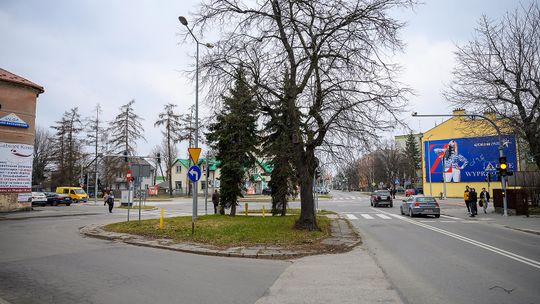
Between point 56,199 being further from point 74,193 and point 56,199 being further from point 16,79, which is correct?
point 16,79

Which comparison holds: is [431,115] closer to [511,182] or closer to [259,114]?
[511,182]

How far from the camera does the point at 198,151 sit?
1470cm

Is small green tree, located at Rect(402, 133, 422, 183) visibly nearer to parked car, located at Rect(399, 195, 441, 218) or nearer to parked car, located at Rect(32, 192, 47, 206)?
parked car, located at Rect(399, 195, 441, 218)

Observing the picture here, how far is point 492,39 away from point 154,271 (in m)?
23.8

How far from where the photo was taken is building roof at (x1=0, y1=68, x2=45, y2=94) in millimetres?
25297

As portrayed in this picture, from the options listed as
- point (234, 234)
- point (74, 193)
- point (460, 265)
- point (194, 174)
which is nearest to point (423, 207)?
point (234, 234)

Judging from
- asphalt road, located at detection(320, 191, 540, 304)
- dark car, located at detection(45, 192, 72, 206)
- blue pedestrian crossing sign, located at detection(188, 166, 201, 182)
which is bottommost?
asphalt road, located at detection(320, 191, 540, 304)

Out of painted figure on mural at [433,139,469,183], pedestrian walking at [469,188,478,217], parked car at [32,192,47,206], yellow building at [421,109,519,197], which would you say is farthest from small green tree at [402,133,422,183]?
parked car at [32,192,47,206]

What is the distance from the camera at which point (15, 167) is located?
2553 cm

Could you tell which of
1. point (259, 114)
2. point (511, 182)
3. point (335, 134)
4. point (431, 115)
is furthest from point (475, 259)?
point (511, 182)

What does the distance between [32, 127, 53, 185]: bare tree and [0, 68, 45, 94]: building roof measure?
41227mm

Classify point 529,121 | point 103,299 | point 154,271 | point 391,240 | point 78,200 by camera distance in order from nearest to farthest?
point 103,299, point 154,271, point 391,240, point 529,121, point 78,200

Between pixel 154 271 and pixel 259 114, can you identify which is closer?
pixel 154 271

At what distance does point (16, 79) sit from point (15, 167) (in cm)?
663
